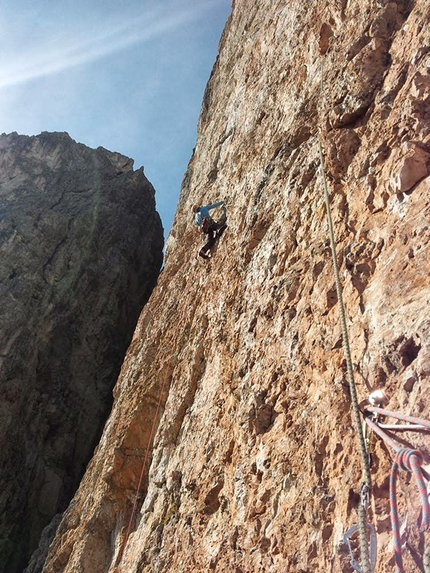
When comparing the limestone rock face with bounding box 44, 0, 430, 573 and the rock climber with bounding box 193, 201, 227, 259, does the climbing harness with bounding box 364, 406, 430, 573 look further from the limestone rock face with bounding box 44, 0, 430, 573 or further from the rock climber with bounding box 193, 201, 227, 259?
the rock climber with bounding box 193, 201, 227, 259

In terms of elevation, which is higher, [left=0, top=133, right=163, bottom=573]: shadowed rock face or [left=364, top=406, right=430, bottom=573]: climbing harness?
[left=0, top=133, right=163, bottom=573]: shadowed rock face

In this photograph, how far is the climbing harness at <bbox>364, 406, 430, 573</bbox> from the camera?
3.18 metres

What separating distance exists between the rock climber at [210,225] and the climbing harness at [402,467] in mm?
7044

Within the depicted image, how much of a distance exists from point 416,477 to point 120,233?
76.6ft

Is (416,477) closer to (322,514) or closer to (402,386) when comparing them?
(402,386)

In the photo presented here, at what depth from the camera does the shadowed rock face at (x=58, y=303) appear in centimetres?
1773

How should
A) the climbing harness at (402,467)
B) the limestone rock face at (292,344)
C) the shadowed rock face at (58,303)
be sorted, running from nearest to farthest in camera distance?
the climbing harness at (402,467), the limestone rock face at (292,344), the shadowed rock face at (58,303)

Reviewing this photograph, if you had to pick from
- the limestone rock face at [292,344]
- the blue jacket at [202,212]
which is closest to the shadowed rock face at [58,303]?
the limestone rock face at [292,344]

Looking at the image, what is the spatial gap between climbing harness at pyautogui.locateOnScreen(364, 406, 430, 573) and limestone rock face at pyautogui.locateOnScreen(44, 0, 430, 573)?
0.13 m

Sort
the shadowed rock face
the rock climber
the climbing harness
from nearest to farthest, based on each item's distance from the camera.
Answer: the climbing harness → the rock climber → the shadowed rock face

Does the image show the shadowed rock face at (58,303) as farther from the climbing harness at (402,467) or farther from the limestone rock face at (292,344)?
the climbing harness at (402,467)

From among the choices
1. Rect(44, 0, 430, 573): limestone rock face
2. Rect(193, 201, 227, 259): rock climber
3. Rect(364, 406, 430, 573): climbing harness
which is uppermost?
Rect(193, 201, 227, 259): rock climber

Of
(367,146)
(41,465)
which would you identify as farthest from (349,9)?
(41,465)

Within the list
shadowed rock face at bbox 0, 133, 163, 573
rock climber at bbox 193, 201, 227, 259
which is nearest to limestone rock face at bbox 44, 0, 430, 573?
rock climber at bbox 193, 201, 227, 259
